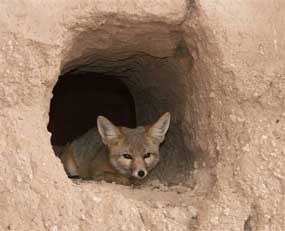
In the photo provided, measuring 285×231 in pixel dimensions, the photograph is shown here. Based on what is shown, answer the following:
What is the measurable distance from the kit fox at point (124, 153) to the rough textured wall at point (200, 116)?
67 centimetres

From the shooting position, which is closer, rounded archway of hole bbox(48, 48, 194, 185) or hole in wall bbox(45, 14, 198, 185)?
hole in wall bbox(45, 14, 198, 185)

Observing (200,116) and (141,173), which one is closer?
(200,116)

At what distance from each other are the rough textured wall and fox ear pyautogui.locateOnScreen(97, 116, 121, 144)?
2.90 feet

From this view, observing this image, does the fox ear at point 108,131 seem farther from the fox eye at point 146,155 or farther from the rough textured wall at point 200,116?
the rough textured wall at point 200,116

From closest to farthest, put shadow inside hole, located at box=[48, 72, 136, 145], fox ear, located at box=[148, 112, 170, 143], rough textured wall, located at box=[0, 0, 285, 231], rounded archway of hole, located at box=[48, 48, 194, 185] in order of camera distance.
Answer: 1. rough textured wall, located at box=[0, 0, 285, 231]
2. rounded archway of hole, located at box=[48, 48, 194, 185]
3. fox ear, located at box=[148, 112, 170, 143]
4. shadow inside hole, located at box=[48, 72, 136, 145]

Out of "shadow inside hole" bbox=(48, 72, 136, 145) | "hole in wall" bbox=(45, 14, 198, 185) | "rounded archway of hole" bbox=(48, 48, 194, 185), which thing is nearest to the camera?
"hole in wall" bbox=(45, 14, 198, 185)

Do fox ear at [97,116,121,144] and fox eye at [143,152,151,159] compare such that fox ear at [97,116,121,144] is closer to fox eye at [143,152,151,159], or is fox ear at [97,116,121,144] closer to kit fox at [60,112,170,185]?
kit fox at [60,112,170,185]

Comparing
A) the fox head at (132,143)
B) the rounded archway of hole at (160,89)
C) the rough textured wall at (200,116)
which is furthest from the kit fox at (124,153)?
the rough textured wall at (200,116)

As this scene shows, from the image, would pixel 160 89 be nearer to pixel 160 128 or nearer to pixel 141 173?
pixel 160 128

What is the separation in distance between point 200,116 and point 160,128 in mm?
748

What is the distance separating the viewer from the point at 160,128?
6.07 m

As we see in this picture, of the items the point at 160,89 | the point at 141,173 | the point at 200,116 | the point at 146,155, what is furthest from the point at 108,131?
the point at 200,116

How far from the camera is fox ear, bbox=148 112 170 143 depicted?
5984 mm

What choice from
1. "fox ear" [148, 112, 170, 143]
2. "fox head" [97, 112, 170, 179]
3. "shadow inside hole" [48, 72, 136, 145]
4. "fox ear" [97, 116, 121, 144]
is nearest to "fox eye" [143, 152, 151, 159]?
"fox head" [97, 112, 170, 179]
